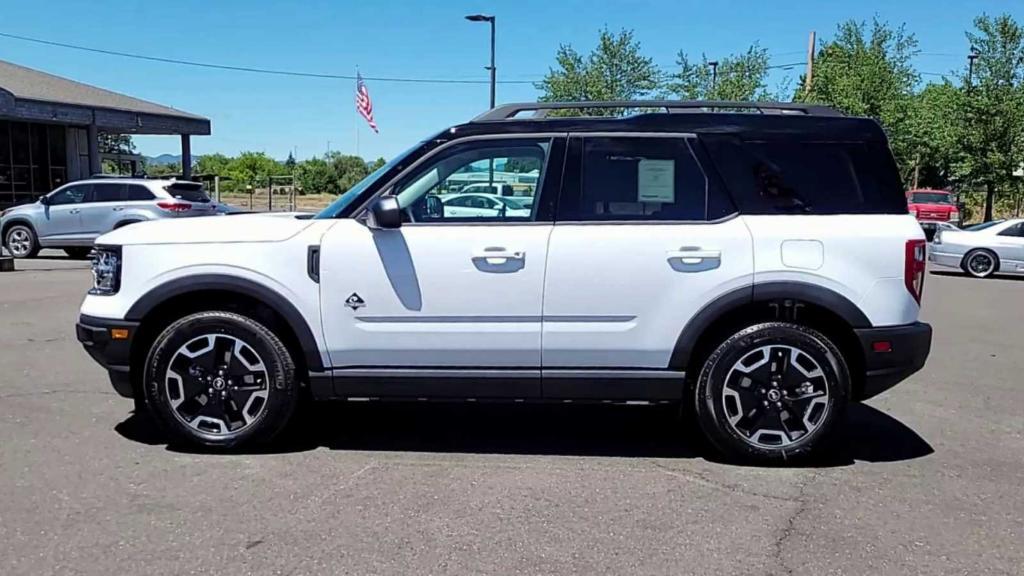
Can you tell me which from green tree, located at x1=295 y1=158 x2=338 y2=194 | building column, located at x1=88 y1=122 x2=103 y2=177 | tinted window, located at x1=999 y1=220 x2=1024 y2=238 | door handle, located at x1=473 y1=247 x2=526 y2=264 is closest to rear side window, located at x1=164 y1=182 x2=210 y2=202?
building column, located at x1=88 y1=122 x2=103 y2=177

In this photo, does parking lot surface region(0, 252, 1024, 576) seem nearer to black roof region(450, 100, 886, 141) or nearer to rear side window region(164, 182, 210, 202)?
black roof region(450, 100, 886, 141)

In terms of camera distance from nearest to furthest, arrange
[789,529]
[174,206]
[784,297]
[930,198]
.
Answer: [789,529]
[784,297]
[174,206]
[930,198]

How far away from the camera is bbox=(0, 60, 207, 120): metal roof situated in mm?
25372

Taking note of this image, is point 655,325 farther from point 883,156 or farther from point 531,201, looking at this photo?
point 883,156

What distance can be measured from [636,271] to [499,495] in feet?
4.54

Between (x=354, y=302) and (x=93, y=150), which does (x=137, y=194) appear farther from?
(x=354, y=302)

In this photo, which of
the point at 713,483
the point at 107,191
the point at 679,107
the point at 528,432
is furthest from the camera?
the point at 107,191

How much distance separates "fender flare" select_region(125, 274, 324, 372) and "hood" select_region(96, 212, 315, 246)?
229mm

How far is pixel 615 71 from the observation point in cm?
3147

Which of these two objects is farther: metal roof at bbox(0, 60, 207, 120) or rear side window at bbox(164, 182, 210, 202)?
metal roof at bbox(0, 60, 207, 120)

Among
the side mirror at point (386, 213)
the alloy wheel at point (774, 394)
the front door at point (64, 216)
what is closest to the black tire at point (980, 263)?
the alloy wheel at point (774, 394)

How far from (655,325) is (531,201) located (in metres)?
0.97

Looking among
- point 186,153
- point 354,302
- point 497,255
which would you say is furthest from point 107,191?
point 186,153

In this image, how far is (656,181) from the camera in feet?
15.7
